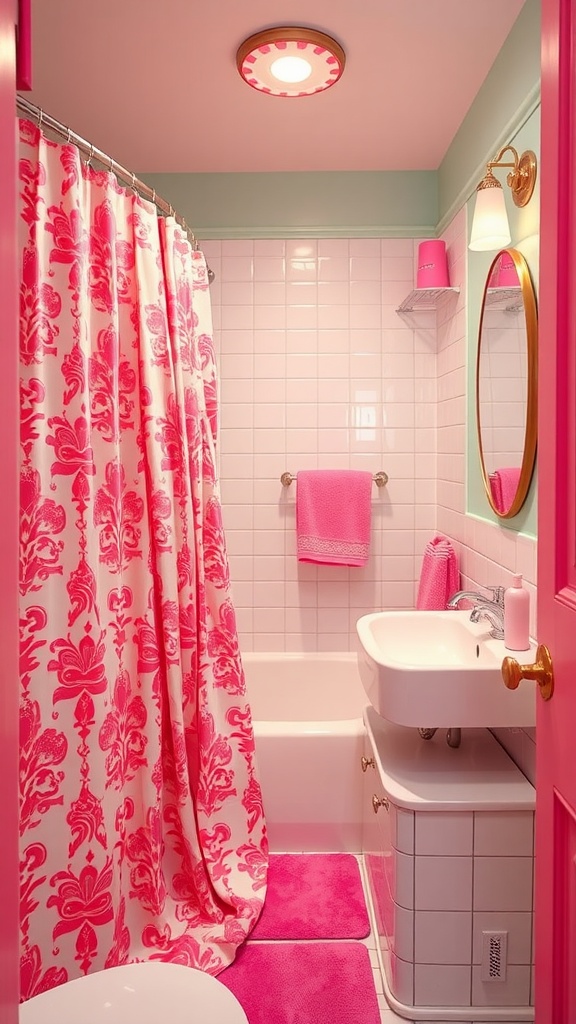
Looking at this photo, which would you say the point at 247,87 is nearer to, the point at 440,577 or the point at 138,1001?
the point at 440,577

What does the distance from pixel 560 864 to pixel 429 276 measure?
88.0 inches

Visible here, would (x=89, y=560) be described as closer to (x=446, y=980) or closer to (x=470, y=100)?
(x=446, y=980)

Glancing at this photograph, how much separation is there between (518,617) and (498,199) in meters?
1.11

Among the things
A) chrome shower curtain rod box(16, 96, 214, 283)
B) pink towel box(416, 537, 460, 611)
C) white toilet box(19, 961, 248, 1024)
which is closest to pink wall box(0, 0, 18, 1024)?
white toilet box(19, 961, 248, 1024)

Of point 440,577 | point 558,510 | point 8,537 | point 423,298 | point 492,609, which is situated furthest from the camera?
point 423,298

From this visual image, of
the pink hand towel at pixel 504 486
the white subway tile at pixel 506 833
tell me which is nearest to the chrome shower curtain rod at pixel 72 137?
the pink hand towel at pixel 504 486

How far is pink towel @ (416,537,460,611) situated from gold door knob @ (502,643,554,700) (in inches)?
63.4

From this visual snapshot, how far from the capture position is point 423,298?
113 inches

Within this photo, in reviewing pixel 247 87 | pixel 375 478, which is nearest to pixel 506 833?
pixel 375 478

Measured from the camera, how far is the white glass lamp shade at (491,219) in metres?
1.90

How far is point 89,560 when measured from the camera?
5.41 ft

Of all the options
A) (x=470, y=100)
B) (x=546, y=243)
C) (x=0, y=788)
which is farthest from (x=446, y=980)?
(x=470, y=100)

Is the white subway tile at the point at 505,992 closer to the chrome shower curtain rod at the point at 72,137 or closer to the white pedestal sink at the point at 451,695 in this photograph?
the white pedestal sink at the point at 451,695

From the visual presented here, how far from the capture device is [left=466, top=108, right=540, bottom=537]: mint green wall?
1.82m
